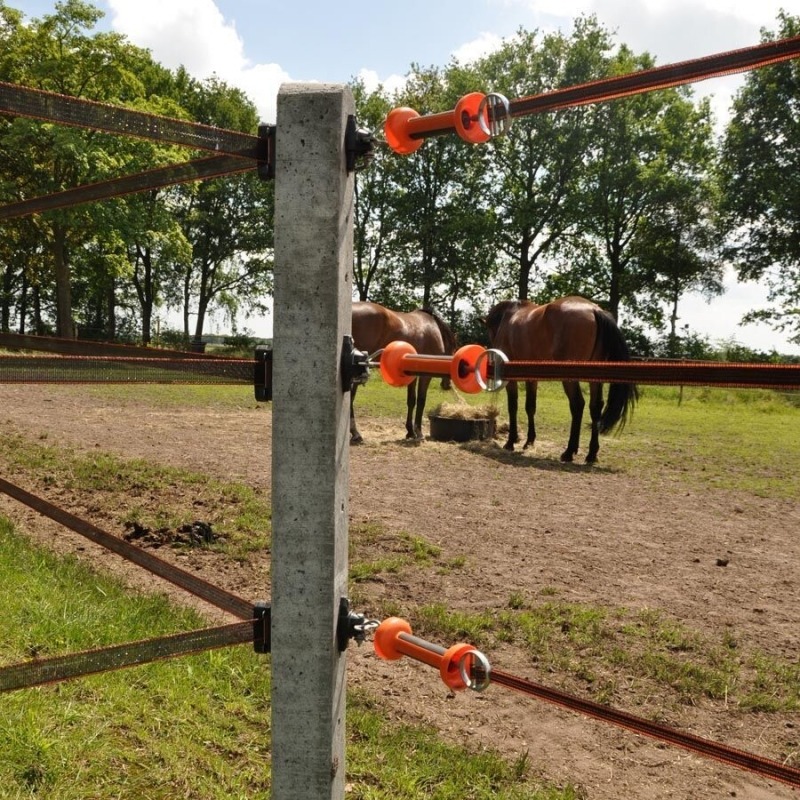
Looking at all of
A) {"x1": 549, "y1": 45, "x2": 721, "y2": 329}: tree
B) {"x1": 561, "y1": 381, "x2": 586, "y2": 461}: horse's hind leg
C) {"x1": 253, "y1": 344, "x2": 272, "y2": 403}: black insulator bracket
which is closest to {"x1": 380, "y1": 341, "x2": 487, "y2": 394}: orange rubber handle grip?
{"x1": 253, "y1": 344, "x2": 272, "y2": 403}: black insulator bracket

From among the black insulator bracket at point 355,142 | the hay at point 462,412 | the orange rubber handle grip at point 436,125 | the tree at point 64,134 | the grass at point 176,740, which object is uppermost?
the tree at point 64,134

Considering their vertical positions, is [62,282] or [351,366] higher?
[62,282]

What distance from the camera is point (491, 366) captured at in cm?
136

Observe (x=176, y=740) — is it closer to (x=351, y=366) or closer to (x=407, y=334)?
(x=351, y=366)

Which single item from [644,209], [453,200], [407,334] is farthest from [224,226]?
[407,334]

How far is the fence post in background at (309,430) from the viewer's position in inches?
53.4

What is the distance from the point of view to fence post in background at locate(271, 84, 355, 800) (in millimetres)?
1355

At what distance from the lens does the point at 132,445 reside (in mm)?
7902

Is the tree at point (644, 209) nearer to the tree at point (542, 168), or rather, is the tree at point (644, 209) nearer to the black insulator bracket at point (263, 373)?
the tree at point (542, 168)

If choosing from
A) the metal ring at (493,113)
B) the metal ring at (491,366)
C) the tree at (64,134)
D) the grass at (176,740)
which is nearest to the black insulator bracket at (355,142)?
the metal ring at (493,113)

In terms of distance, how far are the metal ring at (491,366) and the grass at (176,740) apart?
1417 millimetres

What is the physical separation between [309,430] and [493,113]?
657 millimetres

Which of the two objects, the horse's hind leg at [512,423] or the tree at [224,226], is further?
the tree at [224,226]

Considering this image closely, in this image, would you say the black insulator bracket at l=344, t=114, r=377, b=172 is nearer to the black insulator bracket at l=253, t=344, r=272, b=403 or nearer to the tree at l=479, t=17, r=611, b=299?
the black insulator bracket at l=253, t=344, r=272, b=403
